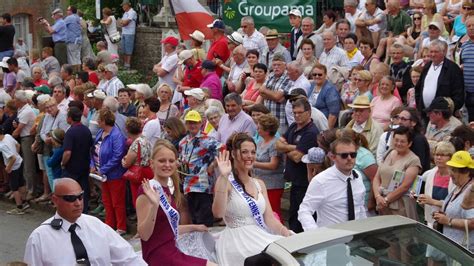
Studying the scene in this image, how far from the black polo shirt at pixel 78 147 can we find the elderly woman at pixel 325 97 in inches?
133

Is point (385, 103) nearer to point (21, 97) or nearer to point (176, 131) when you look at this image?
point (176, 131)

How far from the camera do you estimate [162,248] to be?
286 inches

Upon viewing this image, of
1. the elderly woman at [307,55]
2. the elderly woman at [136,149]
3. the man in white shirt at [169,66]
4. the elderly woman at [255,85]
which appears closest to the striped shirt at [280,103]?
the elderly woman at [255,85]

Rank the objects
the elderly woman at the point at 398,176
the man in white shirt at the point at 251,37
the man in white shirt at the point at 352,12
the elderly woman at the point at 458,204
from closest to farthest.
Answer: the elderly woman at the point at 458,204 → the elderly woman at the point at 398,176 → the man in white shirt at the point at 251,37 → the man in white shirt at the point at 352,12

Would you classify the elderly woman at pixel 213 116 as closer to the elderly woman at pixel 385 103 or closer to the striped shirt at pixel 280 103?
the striped shirt at pixel 280 103

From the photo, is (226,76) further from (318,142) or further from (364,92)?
(318,142)

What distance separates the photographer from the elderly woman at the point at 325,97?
1230 centimetres

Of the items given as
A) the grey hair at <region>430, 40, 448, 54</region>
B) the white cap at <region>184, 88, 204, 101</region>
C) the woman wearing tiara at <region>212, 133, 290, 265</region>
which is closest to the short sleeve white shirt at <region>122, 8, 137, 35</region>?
the white cap at <region>184, 88, 204, 101</region>

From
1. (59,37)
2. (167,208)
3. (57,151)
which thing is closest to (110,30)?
(59,37)

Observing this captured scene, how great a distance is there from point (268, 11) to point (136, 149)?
6.58 metres

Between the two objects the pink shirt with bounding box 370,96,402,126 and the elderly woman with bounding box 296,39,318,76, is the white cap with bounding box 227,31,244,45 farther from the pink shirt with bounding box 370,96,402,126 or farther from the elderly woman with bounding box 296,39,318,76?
the pink shirt with bounding box 370,96,402,126

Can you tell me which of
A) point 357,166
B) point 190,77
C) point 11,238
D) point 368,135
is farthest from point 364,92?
point 11,238

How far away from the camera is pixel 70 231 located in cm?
659

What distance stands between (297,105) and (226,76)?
4.69 meters
